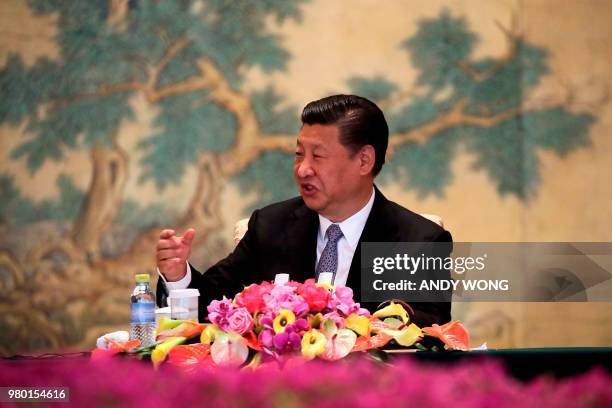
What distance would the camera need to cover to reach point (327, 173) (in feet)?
7.81

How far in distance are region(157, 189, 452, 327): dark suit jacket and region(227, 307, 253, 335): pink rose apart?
963 mm

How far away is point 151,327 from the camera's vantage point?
171 centimetres

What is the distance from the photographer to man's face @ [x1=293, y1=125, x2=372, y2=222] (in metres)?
2.37

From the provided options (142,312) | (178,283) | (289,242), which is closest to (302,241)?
(289,242)

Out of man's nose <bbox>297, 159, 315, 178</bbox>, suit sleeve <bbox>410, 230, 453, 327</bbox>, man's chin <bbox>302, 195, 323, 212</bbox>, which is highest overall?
man's nose <bbox>297, 159, 315, 178</bbox>

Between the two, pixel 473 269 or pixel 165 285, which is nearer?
pixel 165 285

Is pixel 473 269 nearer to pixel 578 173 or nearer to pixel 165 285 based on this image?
pixel 578 173


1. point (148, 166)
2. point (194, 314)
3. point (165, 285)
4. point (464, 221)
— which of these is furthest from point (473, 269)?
point (194, 314)

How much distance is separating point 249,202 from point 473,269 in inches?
51.8

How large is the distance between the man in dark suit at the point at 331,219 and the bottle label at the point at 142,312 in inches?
20.8

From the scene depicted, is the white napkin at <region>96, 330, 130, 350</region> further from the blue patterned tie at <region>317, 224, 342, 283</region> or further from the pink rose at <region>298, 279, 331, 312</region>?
the blue patterned tie at <region>317, 224, 342, 283</region>

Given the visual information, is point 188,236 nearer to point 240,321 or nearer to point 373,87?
point 240,321

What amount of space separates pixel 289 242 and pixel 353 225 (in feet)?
0.68

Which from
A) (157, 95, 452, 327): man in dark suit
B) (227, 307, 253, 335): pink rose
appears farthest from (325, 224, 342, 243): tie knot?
(227, 307, 253, 335): pink rose
